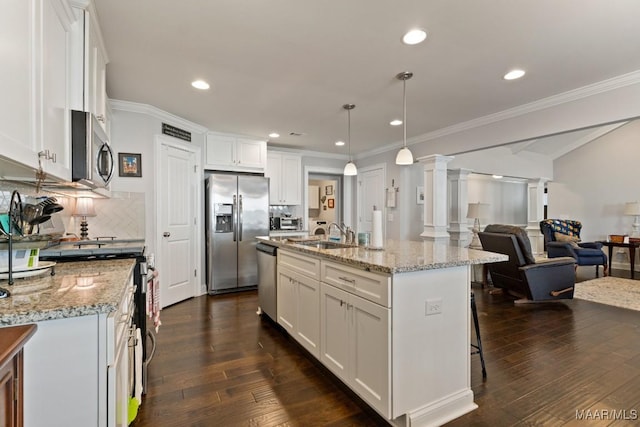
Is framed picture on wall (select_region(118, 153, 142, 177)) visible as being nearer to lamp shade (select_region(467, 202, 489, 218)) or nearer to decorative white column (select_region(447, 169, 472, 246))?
decorative white column (select_region(447, 169, 472, 246))

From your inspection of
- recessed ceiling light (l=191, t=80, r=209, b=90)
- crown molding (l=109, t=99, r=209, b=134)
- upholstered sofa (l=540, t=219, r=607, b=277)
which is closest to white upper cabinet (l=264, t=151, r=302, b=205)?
crown molding (l=109, t=99, r=209, b=134)

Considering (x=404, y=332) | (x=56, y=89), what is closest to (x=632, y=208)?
(x=404, y=332)

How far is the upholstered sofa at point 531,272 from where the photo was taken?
12.2 feet

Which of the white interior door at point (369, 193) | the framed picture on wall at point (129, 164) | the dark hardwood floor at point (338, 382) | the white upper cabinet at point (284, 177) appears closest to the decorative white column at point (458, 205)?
the white interior door at point (369, 193)

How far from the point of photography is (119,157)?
360 centimetres

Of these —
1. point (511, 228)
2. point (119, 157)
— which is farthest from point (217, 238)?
point (511, 228)

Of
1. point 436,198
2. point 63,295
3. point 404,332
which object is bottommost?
point 404,332

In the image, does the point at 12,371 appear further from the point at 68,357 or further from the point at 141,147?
the point at 141,147

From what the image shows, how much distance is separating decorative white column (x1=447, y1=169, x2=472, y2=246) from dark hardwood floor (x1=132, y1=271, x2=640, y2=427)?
8.59ft

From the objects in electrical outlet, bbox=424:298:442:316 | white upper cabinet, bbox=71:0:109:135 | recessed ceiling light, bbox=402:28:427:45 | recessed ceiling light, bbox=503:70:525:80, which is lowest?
electrical outlet, bbox=424:298:442:316

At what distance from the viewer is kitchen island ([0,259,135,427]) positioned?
101 centimetres

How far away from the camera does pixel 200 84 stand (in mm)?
3020

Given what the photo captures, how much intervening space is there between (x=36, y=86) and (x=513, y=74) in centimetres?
337

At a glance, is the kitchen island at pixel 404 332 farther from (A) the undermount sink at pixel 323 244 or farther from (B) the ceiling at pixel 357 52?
(B) the ceiling at pixel 357 52
